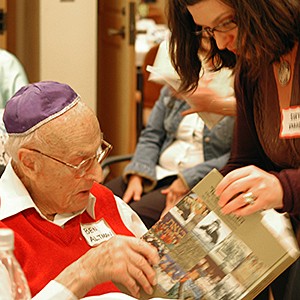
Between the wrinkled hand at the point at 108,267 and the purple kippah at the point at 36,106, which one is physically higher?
the purple kippah at the point at 36,106

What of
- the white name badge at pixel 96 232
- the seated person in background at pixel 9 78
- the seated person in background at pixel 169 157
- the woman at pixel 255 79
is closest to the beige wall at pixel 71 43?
the seated person in background at pixel 169 157

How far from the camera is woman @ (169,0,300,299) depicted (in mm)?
1654

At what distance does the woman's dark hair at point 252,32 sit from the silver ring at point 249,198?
Answer: 1.68 feet

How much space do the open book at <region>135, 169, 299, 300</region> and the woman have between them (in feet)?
0.14

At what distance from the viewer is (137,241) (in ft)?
5.20

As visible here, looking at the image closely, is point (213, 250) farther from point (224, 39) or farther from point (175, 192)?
point (175, 192)

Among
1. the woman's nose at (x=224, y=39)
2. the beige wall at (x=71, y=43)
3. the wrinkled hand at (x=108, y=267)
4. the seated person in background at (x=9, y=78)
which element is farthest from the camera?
the beige wall at (x=71, y=43)

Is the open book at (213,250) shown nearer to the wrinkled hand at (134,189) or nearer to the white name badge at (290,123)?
the white name badge at (290,123)

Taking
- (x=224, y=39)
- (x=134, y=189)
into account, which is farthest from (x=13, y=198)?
(x=134, y=189)

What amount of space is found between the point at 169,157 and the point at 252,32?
1652 millimetres

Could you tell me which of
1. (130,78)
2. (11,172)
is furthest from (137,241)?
(130,78)

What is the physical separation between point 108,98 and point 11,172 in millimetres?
3620

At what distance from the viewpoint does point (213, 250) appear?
1.59m

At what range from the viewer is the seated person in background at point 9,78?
3047 millimetres
